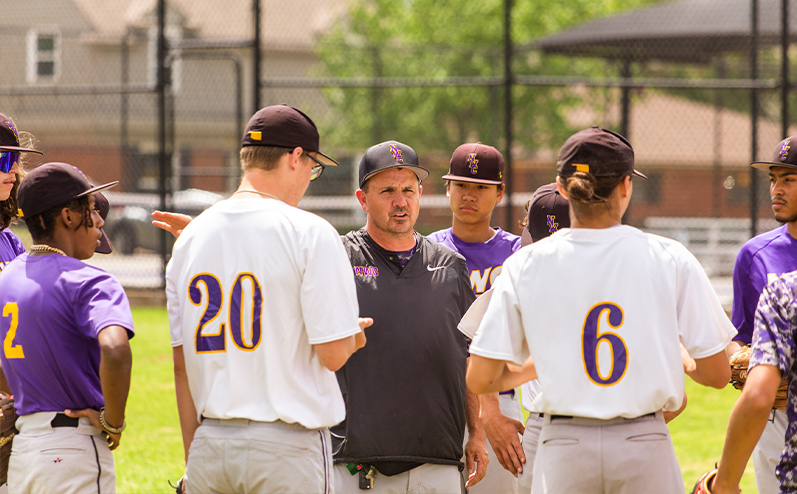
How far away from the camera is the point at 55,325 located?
3109mm

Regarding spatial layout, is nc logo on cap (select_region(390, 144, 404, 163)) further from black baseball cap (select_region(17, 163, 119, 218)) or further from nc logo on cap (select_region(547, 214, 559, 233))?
black baseball cap (select_region(17, 163, 119, 218))

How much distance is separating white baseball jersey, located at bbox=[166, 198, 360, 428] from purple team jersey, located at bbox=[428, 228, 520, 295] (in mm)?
1541

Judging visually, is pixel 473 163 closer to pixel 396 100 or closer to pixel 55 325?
pixel 55 325

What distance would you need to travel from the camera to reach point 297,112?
3.05 meters

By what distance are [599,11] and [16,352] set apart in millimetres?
25112

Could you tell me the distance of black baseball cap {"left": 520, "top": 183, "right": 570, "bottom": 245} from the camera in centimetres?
386

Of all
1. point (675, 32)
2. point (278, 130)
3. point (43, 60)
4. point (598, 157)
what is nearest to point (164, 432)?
point (278, 130)

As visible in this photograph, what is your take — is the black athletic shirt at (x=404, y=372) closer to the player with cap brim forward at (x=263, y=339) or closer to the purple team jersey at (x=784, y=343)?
the player with cap brim forward at (x=263, y=339)

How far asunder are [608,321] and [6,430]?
2.38m

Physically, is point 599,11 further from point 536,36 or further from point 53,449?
point 53,449

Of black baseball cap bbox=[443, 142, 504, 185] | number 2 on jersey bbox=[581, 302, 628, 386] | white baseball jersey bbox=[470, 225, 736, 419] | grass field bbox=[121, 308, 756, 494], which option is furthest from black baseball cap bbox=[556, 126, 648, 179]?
grass field bbox=[121, 308, 756, 494]

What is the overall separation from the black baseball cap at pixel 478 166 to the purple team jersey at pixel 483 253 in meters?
0.32

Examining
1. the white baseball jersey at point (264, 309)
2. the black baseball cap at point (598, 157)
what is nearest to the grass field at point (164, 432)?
the white baseball jersey at point (264, 309)

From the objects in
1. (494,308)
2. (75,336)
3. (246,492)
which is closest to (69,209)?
(75,336)
